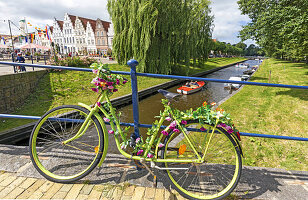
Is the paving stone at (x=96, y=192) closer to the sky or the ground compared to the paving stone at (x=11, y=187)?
closer to the ground

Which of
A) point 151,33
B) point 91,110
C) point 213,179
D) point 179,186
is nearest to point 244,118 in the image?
point 213,179

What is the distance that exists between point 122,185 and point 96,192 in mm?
286

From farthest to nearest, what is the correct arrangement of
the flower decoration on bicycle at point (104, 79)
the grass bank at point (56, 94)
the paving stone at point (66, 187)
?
the grass bank at point (56, 94) < the flower decoration on bicycle at point (104, 79) < the paving stone at point (66, 187)

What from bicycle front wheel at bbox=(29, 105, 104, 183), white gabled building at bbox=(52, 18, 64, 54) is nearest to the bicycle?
bicycle front wheel at bbox=(29, 105, 104, 183)

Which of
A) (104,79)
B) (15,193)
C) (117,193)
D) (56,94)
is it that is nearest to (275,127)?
(117,193)

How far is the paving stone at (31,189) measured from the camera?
181cm

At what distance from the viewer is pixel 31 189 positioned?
6.26 feet

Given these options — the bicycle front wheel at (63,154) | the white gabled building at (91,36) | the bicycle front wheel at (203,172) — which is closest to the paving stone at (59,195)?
the bicycle front wheel at (63,154)

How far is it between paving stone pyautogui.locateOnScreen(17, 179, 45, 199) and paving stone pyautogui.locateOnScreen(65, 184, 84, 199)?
0.40 m

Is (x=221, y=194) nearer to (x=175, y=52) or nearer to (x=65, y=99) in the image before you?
(x=65, y=99)

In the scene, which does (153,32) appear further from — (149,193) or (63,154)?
(149,193)

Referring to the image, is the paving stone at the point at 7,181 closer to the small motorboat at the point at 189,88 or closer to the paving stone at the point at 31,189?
the paving stone at the point at 31,189

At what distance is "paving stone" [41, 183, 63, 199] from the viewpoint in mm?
1816

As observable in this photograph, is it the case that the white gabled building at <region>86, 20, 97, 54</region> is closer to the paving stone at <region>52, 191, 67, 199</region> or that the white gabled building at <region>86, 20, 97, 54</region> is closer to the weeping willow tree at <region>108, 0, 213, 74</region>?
the weeping willow tree at <region>108, 0, 213, 74</region>
